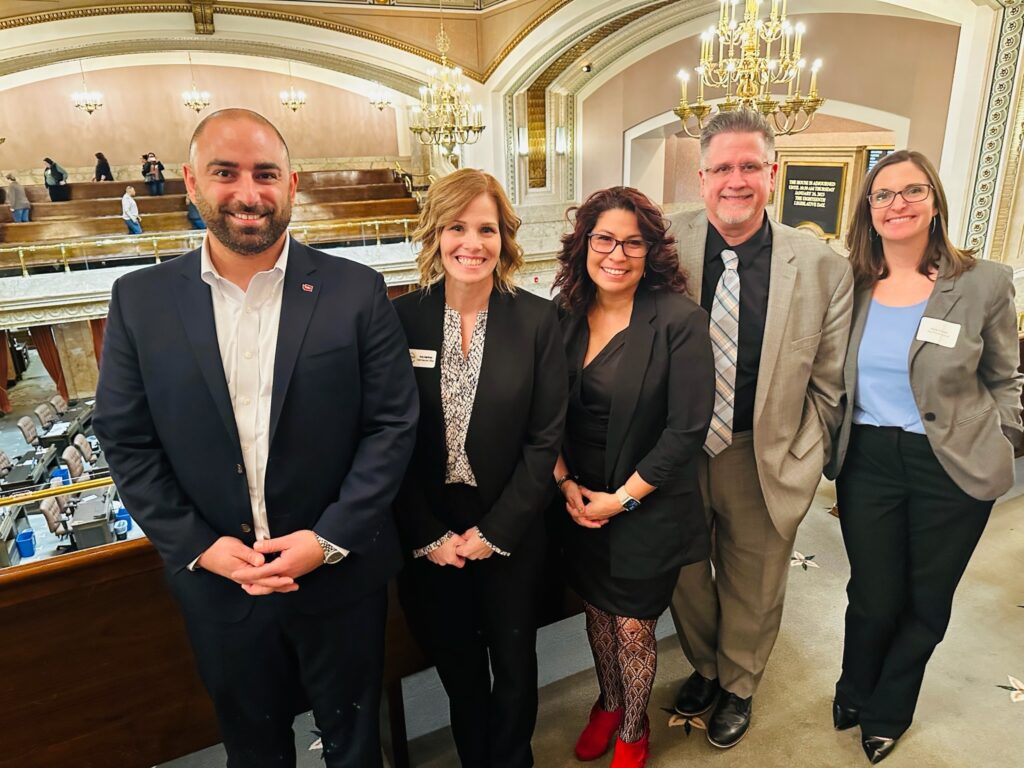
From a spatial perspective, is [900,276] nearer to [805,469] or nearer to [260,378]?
[805,469]

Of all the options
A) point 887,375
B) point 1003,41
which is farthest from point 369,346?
point 1003,41

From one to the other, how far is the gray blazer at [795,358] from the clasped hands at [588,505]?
0.46 metres

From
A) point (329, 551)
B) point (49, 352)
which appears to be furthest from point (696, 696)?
point (49, 352)

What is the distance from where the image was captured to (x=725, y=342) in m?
1.88

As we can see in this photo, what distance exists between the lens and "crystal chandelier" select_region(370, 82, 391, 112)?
1421 cm

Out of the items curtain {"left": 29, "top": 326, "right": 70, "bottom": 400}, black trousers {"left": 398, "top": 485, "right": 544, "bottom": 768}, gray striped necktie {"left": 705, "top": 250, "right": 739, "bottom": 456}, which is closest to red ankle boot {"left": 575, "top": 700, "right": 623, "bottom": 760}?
black trousers {"left": 398, "top": 485, "right": 544, "bottom": 768}

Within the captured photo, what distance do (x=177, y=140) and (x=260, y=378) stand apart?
16869 mm

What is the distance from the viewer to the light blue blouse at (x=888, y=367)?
1.84 m

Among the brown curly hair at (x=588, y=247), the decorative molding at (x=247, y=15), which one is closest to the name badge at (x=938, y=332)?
the brown curly hair at (x=588, y=247)

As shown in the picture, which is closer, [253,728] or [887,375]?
[253,728]

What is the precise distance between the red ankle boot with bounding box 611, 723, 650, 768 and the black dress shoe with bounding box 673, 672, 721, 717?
13.2 inches

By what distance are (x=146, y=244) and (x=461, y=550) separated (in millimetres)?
9691

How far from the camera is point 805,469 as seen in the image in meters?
1.93

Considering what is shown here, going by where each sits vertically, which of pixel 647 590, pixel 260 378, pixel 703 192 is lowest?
pixel 647 590
